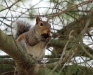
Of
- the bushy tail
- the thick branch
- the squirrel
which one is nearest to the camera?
the thick branch

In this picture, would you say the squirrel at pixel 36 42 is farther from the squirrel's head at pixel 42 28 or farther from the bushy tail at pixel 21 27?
the bushy tail at pixel 21 27

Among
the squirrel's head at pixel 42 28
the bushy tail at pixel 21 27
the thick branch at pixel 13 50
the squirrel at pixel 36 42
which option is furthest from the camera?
the bushy tail at pixel 21 27

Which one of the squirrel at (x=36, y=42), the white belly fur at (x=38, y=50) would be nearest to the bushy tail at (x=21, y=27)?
the squirrel at (x=36, y=42)

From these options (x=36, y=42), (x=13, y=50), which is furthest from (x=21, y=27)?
(x=13, y=50)

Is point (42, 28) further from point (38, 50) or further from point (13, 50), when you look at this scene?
point (13, 50)

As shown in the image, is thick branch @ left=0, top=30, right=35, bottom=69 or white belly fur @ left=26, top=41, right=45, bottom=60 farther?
white belly fur @ left=26, top=41, right=45, bottom=60

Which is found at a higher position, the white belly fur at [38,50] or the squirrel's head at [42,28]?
the squirrel's head at [42,28]

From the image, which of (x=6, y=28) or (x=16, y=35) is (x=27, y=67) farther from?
(x=16, y=35)

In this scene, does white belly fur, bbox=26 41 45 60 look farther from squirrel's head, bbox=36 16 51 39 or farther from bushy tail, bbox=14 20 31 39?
bushy tail, bbox=14 20 31 39

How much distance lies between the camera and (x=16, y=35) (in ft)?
7.78

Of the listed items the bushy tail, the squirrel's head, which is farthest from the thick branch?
the bushy tail

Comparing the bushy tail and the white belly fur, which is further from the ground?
the bushy tail

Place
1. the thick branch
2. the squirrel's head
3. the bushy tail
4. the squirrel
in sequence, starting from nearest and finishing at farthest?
1. the thick branch
2. the squirrel's head
3. the squirrel
4. the bushy tail

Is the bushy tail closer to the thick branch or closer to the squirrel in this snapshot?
the squirrel
